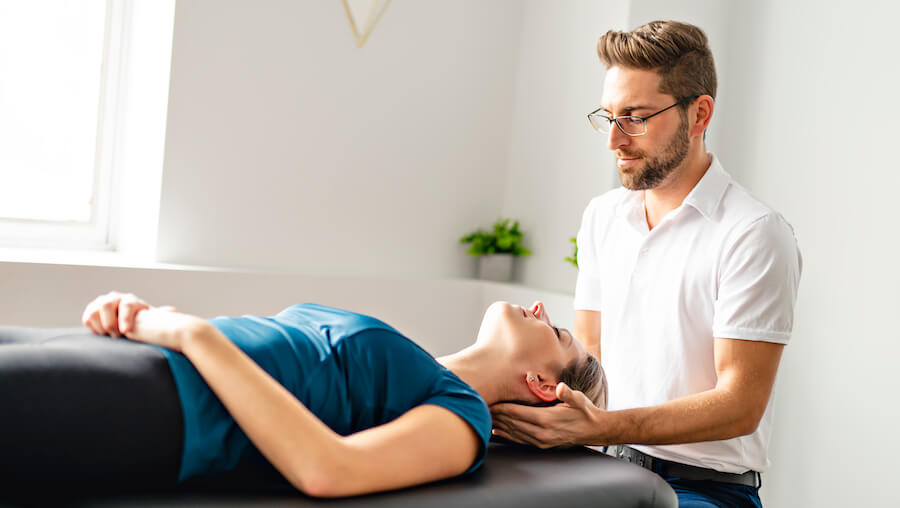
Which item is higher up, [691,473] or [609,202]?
[609,202]

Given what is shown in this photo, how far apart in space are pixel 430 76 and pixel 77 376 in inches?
90.2

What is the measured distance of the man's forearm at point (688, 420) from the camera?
1504 millimetres

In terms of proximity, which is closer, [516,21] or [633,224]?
[633,224]

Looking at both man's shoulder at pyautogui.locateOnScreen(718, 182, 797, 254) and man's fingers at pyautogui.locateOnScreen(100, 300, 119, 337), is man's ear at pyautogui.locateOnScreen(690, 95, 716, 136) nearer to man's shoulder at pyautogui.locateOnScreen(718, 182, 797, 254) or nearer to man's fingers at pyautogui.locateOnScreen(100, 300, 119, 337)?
man's shoulder at pyautogui.locateOnScreen(718, 182, 797, 254)

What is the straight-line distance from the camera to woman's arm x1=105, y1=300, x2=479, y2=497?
1.04 meters

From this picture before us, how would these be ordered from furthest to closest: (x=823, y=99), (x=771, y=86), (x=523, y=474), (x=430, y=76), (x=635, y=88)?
(x=430, y=76)
(x=771, y=86)
(x=823, y=99)
(x=635, y=88)
(x=523, y=474)

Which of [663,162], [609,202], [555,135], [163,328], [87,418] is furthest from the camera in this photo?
[555,135]

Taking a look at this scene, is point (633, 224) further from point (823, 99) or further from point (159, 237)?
point (159, 237)

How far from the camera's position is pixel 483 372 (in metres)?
1.50

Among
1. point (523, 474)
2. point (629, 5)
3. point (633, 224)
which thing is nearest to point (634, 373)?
point (633, 224)

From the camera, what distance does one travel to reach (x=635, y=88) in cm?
174

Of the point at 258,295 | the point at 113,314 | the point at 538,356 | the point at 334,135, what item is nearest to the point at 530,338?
the point at 538,356

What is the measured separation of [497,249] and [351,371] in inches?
78.6

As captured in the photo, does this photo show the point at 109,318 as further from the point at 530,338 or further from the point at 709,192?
the point at 709,192
